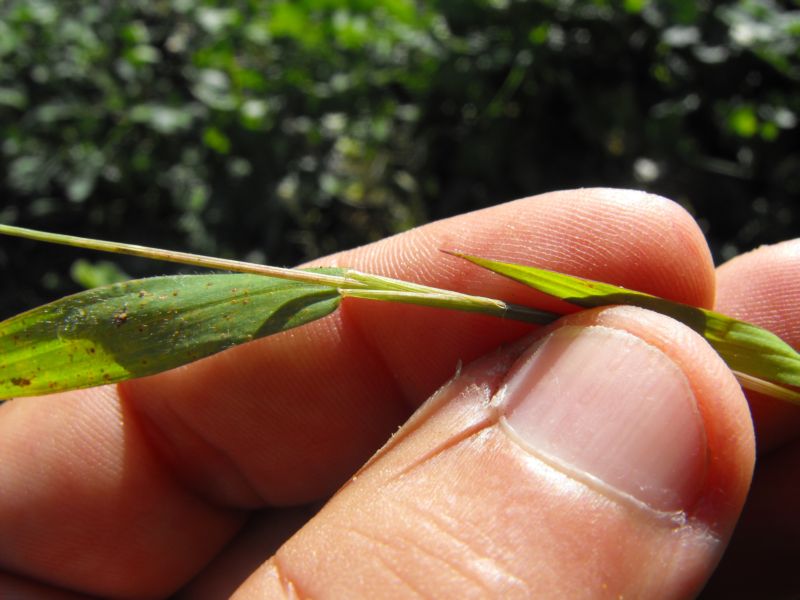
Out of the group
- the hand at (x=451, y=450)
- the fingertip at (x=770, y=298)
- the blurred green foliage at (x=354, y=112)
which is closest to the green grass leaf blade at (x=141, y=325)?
the hand at (x=451, y=450)

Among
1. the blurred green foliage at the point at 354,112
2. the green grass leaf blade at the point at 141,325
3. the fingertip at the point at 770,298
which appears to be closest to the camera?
the green grass leaf blade at the point at 141,325

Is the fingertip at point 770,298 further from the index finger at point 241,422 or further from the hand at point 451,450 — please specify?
the index finger at point 241,422

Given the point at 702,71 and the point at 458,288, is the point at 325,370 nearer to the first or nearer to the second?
the point at 458,288

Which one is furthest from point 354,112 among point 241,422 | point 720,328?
point 720,328

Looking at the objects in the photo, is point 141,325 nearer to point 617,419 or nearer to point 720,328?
point 617,419

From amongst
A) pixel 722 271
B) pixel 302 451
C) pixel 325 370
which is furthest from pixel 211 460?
pixel 722 271

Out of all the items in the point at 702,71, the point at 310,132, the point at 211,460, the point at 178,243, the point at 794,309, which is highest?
the point at 702,71
